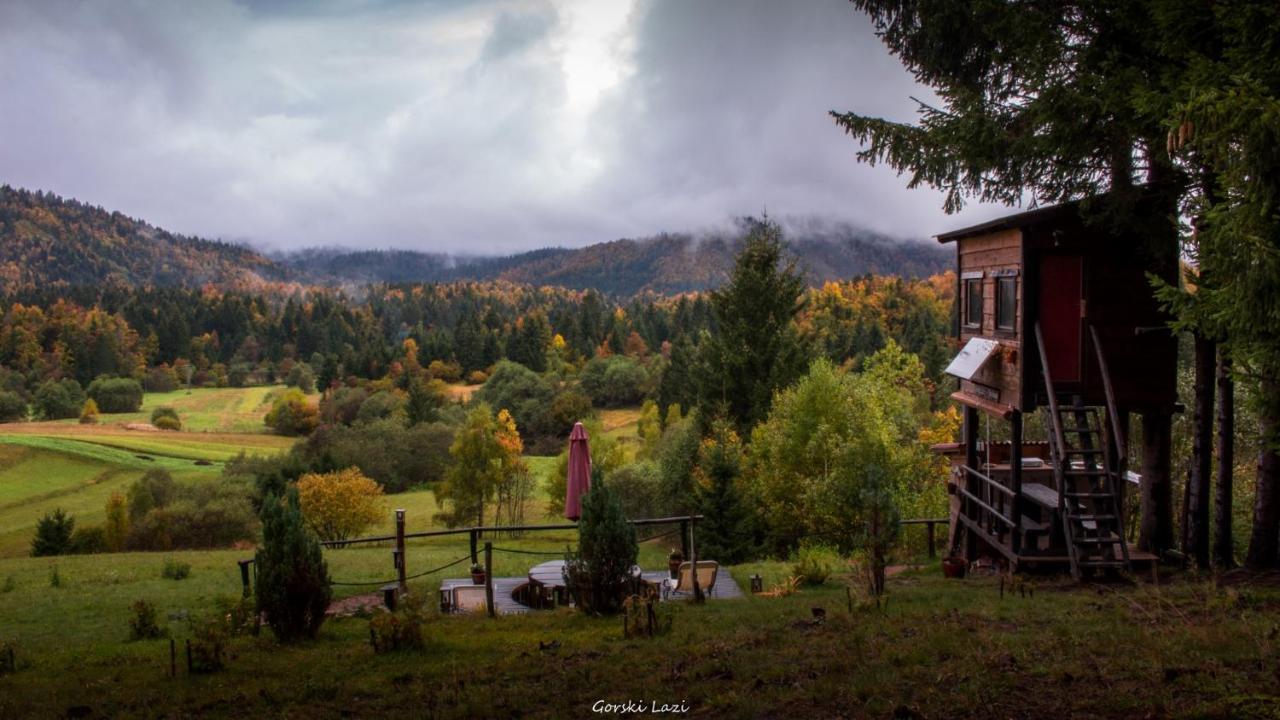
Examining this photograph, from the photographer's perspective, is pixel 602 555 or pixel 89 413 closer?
pixel 602 555

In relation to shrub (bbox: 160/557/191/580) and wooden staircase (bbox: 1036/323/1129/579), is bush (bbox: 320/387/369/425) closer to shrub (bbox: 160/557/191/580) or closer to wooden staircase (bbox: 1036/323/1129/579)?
shrub (bbox: 160/557/191/580)

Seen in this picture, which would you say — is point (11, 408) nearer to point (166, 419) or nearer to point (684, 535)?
point (166, 419)

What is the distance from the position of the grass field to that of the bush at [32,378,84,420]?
102m

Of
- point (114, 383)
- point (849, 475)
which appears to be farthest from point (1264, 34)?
point (114, 383)

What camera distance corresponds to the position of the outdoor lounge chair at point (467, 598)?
1339 cm

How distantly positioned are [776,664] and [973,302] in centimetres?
989

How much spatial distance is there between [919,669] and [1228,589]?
16.9 feet

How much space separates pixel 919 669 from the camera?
6926 millimetres

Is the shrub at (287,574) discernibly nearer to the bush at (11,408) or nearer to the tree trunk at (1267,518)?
the tree trunk at (1267,518)

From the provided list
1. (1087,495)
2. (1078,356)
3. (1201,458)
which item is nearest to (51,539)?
(1087,495)

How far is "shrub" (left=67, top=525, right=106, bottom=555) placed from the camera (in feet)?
114

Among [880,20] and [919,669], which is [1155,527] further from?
[880,20]

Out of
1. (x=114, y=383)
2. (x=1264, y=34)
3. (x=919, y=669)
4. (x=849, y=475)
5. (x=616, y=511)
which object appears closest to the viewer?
(x=919, y=669)

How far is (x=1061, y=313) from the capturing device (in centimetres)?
1263
